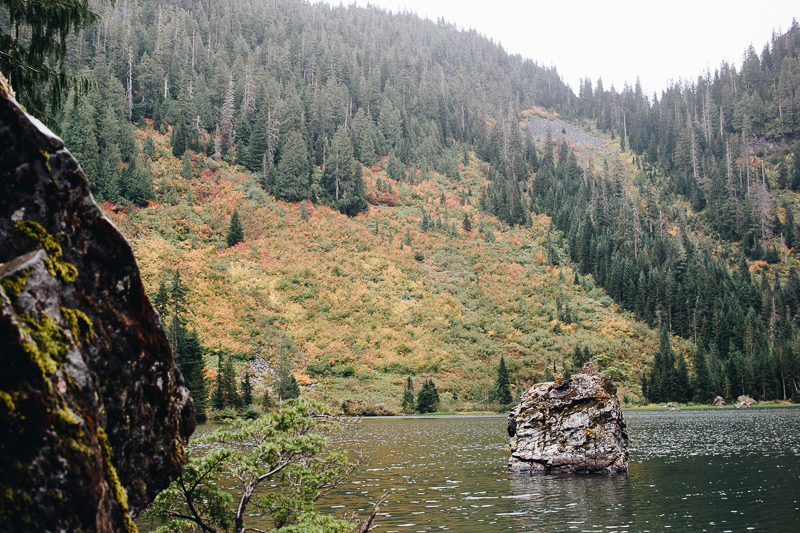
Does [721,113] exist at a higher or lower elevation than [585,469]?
higher

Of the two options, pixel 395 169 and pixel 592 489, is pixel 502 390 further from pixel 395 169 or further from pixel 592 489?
pixel 395 169

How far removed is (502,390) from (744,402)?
3304 cm

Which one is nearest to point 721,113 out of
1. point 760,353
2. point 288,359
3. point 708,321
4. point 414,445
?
point 708,321

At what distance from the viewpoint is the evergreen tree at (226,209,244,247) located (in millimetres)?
79500

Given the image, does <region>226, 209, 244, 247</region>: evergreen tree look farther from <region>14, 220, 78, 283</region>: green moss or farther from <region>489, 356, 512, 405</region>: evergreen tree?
<region>14, 220, 78, 283</region>: green moss

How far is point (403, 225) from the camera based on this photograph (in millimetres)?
97438

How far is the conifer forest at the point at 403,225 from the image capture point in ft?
217

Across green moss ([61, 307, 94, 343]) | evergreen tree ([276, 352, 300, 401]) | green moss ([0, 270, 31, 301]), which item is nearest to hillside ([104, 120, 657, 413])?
evergreen tree ([276, 352, 300, 401])

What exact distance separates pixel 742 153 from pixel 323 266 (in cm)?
12370

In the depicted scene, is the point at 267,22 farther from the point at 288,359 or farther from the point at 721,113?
the point at 721,113

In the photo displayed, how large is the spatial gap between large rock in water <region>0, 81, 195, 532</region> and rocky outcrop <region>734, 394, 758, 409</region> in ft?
259

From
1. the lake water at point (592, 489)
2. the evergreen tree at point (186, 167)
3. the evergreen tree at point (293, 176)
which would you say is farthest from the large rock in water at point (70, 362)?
the evergreen tree at point (293, 176)

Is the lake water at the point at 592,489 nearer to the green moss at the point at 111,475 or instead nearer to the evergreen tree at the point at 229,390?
the green moss at the point at 111,475

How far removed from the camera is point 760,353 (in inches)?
2901
